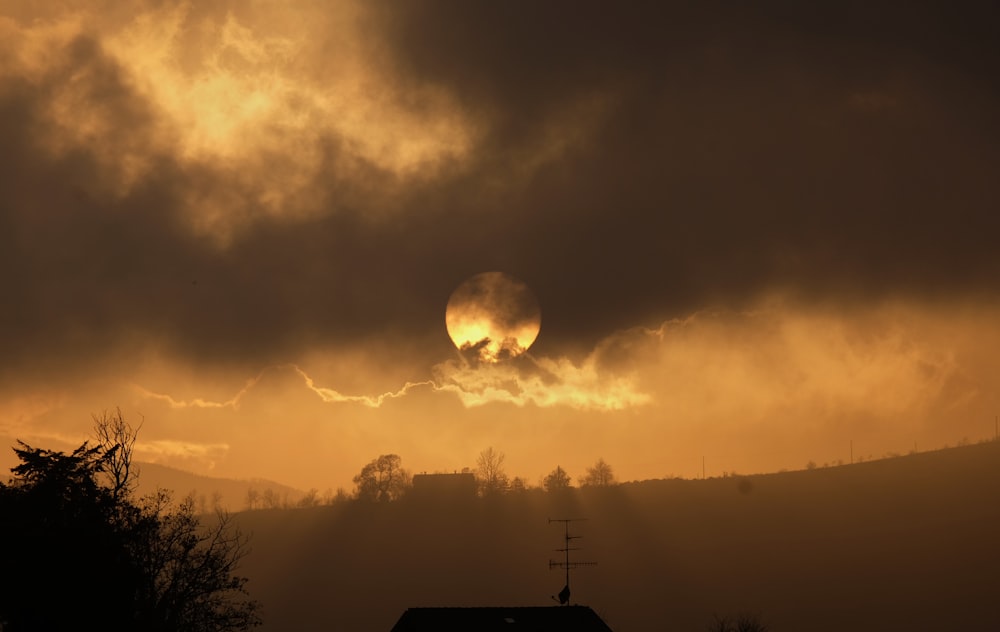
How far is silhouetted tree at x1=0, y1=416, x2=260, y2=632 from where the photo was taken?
58.0 m

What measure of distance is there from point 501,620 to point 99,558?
3074cm

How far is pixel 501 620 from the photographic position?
80062 mm

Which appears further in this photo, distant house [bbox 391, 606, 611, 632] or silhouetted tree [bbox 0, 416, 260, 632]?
distant house [bbox 391, 606, 611, 632]

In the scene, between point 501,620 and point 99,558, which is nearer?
point 99,558

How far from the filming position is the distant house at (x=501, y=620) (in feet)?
258

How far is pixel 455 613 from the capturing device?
81500 millimetres

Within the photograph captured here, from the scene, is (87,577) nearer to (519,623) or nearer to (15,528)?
(15,528)

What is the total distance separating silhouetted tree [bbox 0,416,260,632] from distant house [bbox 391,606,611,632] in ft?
65.7

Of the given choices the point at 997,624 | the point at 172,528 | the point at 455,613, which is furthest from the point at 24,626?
the point at 997,624

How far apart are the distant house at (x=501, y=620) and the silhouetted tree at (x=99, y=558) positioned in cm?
2001

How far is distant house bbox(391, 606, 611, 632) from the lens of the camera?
258 ft

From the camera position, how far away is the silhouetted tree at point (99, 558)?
58.0 m

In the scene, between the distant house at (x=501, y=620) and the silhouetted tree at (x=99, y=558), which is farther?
the distant house at (x=501, y=620)

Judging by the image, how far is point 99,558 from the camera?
191 ft
